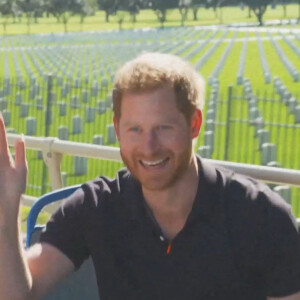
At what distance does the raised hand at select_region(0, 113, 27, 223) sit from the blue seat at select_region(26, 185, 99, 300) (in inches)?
18.3

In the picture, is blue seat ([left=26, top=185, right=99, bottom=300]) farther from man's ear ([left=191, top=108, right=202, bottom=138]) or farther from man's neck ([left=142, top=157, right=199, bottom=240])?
man's ear ([left=191, top=108, right=202, bottom=138])

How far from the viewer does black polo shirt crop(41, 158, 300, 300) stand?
2588mm

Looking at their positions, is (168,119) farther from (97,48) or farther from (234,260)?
(97,48)

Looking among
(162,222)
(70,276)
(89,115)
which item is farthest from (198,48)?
(162,222)

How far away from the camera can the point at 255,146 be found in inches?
613

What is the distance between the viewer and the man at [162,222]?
2.55 meters

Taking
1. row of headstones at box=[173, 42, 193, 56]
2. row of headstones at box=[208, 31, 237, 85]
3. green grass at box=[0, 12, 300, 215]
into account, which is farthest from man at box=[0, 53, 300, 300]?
row of headstones at box=[173, 42, 193, 56]

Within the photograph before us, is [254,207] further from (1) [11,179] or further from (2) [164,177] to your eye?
(1) [11,179]

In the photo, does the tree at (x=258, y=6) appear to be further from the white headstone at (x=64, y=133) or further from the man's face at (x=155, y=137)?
the man's face at (x=155, y=137)

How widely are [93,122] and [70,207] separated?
14134mm

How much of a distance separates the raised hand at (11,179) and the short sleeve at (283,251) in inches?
25.3

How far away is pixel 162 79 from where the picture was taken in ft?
8.27

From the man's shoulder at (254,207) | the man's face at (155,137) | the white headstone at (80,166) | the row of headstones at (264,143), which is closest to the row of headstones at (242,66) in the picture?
the row of headstones at (264,143)

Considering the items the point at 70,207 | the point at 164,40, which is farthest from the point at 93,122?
the point at 164,40
